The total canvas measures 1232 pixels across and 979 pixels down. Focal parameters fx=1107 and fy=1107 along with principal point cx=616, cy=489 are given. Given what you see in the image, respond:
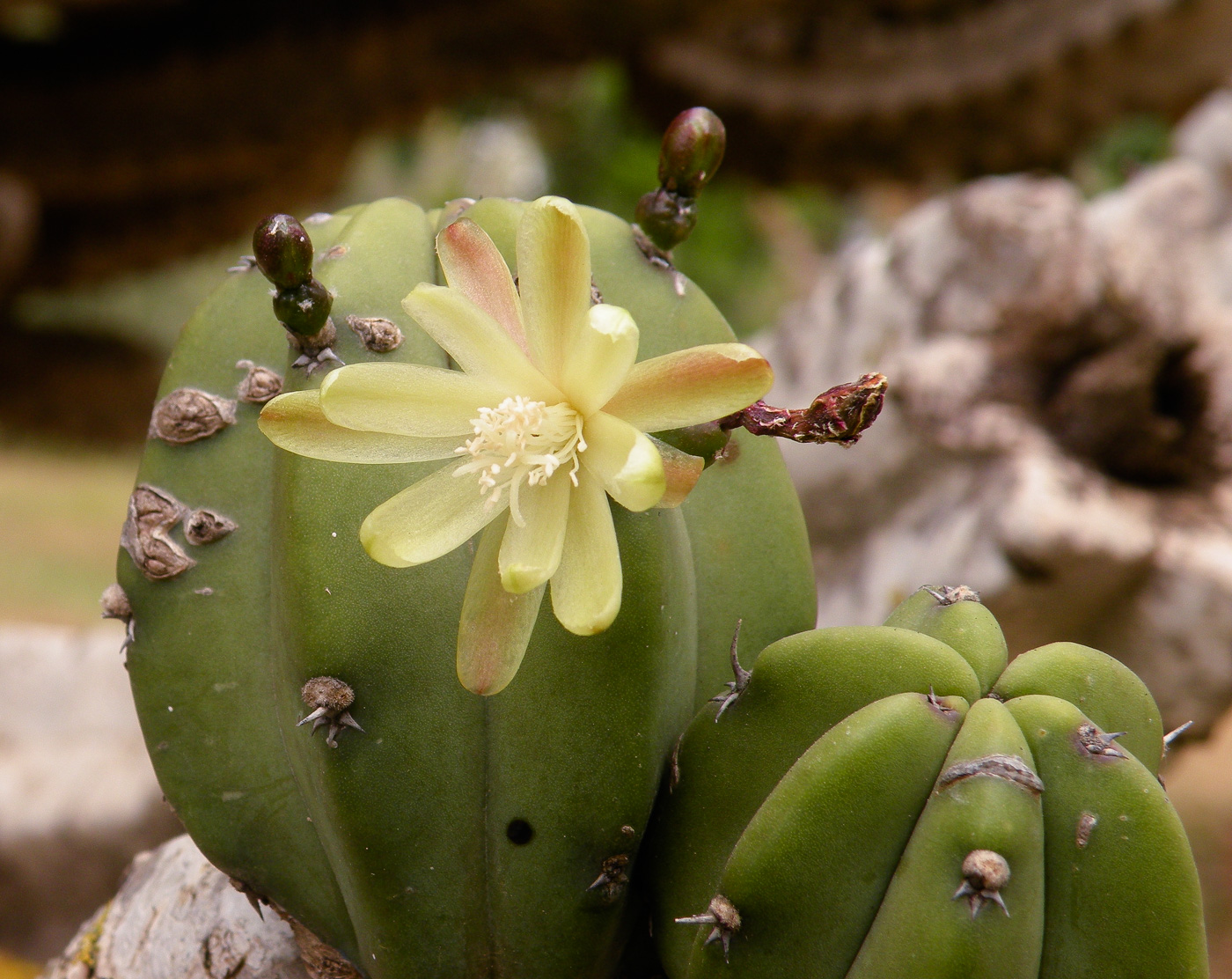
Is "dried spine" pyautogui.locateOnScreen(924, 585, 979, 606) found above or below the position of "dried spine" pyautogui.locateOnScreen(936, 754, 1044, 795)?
above

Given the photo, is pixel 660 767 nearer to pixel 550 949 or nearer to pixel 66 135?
pixel 550 949

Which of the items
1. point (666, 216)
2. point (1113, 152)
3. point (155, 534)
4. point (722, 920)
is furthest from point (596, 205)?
point (722, 920)

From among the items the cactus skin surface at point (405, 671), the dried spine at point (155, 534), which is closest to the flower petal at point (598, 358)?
the cactus skin surface at point (405, 671)

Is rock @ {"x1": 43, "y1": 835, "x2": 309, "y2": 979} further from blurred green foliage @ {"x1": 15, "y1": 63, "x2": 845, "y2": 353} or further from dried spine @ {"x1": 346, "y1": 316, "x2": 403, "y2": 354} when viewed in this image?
blurred green foliage @ {"x1": 15, "y1": 63, "x2": 845, "y2": 353}

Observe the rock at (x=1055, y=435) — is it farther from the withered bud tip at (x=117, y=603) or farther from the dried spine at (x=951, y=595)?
the withered bud tip at (x=117, y=603)

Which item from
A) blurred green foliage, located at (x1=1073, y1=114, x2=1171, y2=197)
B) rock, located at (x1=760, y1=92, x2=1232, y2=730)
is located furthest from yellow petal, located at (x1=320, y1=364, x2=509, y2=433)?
blurred green foliage, located at (x1=1073, y1=114, x2=1171, y2=197)

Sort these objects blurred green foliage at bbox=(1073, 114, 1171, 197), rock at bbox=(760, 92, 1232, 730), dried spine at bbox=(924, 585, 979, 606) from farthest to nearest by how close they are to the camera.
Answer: blurred green foliage at bbox=(1073, 114, 1171, 197) → rock at bbox=(760, 92, 1232, 730) → dried spine at bbox=(924, 585, 979, 606)

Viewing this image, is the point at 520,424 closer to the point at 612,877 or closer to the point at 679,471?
the point at 679,471
